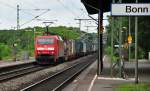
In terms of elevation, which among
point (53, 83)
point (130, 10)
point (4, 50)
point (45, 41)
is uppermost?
point (130, 10)

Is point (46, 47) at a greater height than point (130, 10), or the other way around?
point (130, 10)

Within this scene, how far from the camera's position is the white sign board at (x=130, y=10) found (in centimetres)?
1752

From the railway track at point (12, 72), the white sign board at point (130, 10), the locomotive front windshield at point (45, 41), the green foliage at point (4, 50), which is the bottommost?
the railway track at point (12, 72)

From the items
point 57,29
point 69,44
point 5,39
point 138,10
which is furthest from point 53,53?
point 57,29

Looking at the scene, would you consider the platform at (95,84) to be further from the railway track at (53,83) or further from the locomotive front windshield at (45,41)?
the locomotive front windshield at (45,41)

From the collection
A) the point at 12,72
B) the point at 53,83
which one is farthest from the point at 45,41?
the point at 53,83

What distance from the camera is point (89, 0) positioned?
45938 mm

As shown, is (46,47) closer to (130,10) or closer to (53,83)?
(53,83)

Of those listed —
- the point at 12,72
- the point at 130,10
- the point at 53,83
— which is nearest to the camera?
the point at 130,10

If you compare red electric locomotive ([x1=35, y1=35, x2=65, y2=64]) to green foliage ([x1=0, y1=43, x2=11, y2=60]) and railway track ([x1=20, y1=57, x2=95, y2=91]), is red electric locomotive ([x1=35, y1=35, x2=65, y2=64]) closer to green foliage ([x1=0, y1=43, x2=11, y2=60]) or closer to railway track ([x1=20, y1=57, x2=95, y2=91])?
railway track ([x1=20, y1=57, x2=95, y2=91])

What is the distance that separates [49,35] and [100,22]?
1955cm

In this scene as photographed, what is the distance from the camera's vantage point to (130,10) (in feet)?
57.9

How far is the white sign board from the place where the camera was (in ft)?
57.5

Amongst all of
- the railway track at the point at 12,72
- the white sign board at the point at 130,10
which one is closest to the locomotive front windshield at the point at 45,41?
the railway track at the point at 12,72
